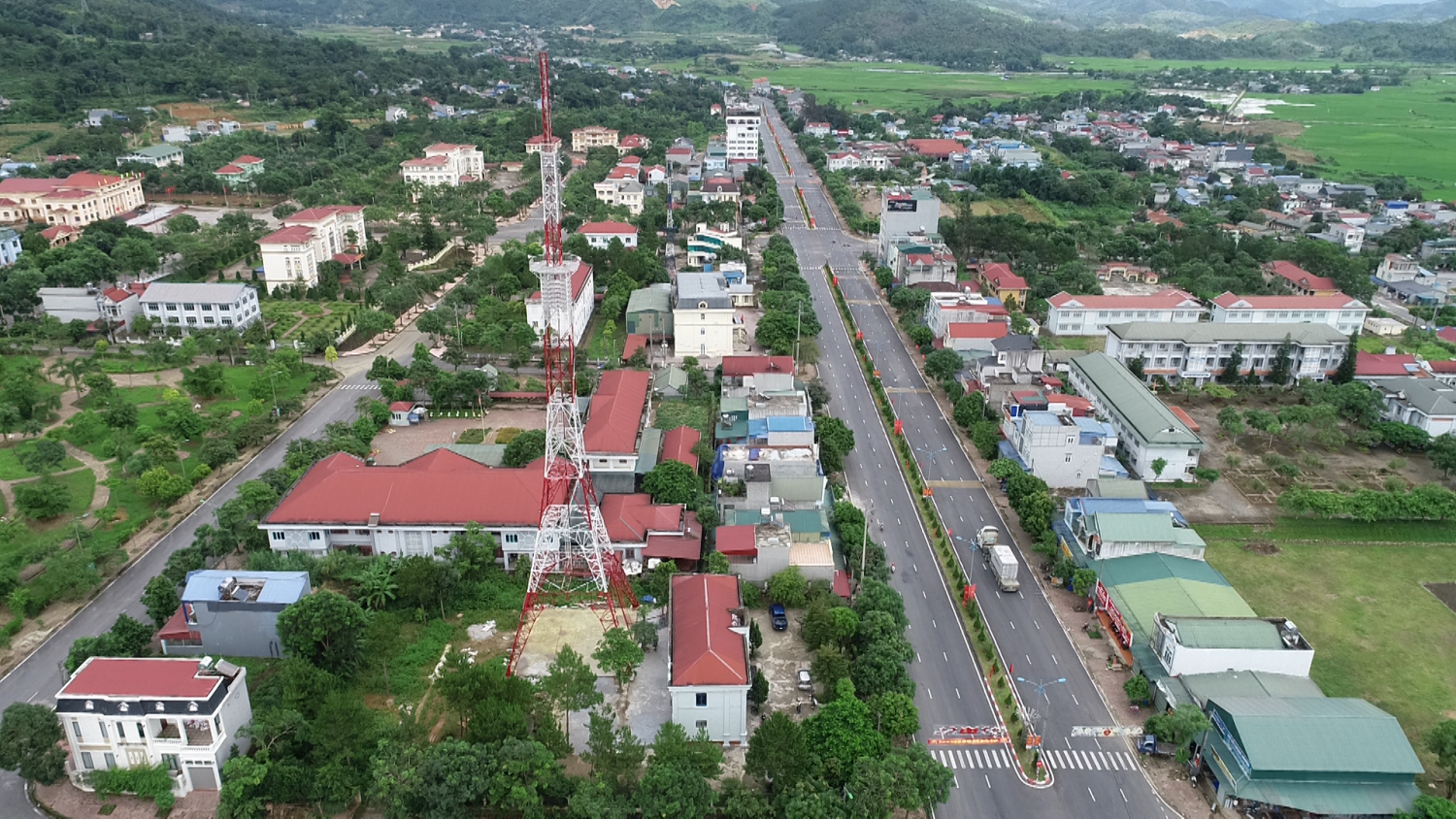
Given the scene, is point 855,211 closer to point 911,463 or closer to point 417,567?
point 911,463

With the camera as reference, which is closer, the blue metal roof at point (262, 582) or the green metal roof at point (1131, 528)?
the blue metal roof at point (262, 582)

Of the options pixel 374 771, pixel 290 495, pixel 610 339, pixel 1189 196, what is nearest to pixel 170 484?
pixel 290 495

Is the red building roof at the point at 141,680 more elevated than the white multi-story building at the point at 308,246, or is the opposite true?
the white multi-story building at the point at 308,246

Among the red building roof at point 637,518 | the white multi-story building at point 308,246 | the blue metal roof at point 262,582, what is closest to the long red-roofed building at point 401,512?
the red building roof at point 637,518

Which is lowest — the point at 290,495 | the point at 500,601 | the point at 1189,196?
the point at 500,601

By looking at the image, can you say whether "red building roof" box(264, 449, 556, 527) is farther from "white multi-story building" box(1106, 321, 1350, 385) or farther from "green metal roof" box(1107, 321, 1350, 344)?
Result: "green metal roof" box(1107, 321, 1350, 344)

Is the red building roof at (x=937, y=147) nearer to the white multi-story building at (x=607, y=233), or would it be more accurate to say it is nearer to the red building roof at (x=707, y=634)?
the white multi-story building at (x=607, y=233)
